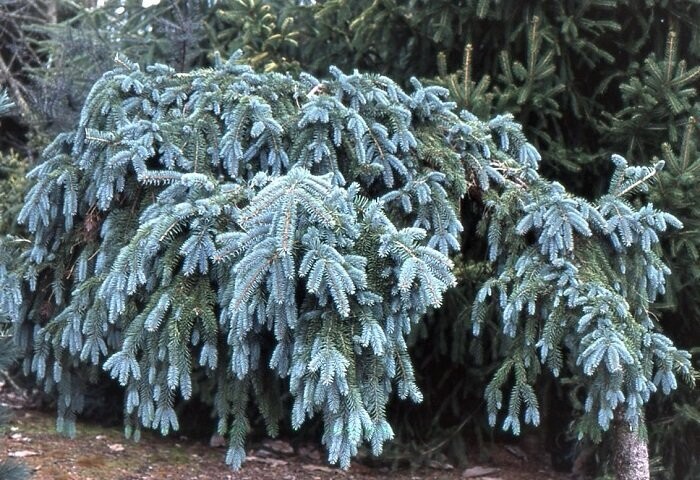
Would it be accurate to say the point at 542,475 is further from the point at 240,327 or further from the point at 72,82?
the point at 72,82

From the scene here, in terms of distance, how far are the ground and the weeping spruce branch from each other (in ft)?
2.93

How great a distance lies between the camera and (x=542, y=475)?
557 cm

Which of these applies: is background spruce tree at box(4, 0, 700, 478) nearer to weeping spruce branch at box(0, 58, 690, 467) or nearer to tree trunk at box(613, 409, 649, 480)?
tree trunk at box(613, 409, 649, 480)

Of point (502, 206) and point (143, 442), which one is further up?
point (502, 206)

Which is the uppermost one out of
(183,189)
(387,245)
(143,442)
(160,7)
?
(160,7)

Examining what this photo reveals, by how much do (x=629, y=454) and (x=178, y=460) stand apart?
299 centimetres

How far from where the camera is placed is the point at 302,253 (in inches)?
125

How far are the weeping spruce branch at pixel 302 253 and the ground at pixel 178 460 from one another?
2.93ft

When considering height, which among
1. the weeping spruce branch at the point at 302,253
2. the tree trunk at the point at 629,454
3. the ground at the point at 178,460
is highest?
the weeping spruce branch at the point at 302,253

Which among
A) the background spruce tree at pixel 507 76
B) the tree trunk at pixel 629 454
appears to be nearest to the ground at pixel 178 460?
the background spruce tree at pixel 507 76

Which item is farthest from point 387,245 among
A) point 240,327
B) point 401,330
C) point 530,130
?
point 530,130

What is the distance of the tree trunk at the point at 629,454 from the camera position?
442 centimetres

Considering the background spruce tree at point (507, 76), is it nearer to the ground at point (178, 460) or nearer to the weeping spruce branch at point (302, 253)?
the ground at point (178, 460)

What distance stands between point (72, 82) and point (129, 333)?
3040 millimetres
